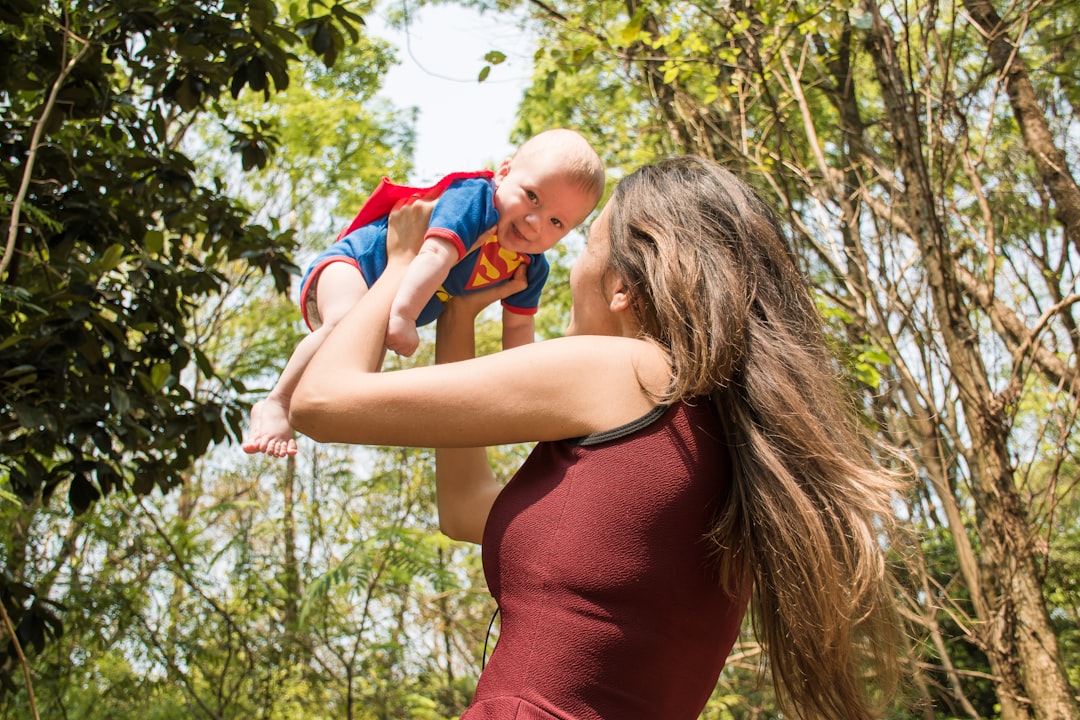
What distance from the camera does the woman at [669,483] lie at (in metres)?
1.08

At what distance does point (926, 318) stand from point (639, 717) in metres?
2.54

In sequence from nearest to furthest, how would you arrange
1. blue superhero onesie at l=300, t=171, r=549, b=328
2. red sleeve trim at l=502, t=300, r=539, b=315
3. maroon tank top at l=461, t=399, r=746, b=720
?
maroon tank top at l=461, t=399, r=746, b=720, blue superhero onesie at l=300, t=171, r=549, b=328, red sleeve trim at l=502, t=300, r=539, b=315

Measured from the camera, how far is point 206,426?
10.1 ft

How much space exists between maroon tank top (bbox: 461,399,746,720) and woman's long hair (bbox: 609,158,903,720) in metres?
0.05

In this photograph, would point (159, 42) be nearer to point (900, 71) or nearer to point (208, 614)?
point (900, 71)

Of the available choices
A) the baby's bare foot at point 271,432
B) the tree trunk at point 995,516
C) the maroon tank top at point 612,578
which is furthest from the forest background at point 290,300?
the baby's bare foot at point 271,432

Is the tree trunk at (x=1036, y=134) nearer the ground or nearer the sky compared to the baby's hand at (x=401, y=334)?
nearer the sky

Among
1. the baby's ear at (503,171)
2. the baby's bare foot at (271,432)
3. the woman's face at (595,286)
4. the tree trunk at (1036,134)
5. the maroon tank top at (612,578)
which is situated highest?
the tree trunk at (1036,134)

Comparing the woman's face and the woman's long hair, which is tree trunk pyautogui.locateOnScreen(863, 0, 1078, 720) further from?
→ the woman's face

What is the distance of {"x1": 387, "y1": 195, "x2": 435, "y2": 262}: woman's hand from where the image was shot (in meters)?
1.66

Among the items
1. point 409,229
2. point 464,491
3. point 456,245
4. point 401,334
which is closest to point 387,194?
point 409,229

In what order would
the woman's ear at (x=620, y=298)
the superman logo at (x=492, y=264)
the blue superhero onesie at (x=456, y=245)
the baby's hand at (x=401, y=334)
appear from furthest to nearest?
the superman logo at (x=492, y=264) < the blue superhero onesie at (x=456, y=245) < the baby's hand at (x=401, y=334) < the woman's ear at (x=620, y=298)

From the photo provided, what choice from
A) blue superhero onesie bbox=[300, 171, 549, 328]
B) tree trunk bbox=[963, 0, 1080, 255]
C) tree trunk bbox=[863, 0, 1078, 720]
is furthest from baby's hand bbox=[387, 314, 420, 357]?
tree trunk bbox=[963, 0, 1080, 255]

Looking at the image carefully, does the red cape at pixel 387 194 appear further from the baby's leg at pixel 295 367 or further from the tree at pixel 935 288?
the tree at pixel 935 288
